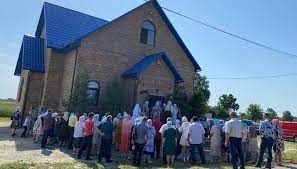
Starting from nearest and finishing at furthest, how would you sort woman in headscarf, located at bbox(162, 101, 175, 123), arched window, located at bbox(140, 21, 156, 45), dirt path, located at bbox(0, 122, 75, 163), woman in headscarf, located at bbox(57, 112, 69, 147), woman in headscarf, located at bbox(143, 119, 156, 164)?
dirt path, located at bbox(0, 122, 75, 163), woman in headscarf, located at bbox(143, 119, 156, 164), woman in headscarf, located at bbox(57, 112, 69, 147), woman in headscarf, located at bbox(162, 101, 175, 123), arched window, located at bbox(140, 21, 156, 45)

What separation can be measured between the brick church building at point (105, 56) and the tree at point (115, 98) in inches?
18.8

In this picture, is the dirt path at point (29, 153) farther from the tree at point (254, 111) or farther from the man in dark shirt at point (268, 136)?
the tree at point (254, 111)

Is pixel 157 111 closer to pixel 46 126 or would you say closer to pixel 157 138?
pixel 157 138

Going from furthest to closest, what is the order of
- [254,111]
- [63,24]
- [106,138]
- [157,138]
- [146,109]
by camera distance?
[254,111], [63,24], [146,109], [157,138], [106,138]

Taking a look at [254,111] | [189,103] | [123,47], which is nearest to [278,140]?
[189,103]

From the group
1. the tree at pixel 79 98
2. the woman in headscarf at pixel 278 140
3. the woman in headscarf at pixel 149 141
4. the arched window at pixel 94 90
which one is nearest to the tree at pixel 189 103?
the arched window at pixel 94 90

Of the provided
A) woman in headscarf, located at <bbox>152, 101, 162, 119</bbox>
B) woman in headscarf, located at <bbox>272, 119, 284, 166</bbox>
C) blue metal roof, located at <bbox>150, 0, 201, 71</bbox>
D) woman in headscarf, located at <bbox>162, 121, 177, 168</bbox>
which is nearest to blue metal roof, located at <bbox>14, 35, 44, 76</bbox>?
blue metal roof, located at <bbox>150, 0, 201, 71</bbox>

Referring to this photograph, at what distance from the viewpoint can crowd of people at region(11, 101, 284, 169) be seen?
13734mm

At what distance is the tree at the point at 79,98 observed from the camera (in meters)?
21.4

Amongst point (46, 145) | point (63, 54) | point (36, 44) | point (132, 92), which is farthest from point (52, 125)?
point (36, 44)

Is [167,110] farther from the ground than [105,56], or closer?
closer

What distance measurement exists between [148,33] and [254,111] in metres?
53.7

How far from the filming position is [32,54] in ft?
89.7

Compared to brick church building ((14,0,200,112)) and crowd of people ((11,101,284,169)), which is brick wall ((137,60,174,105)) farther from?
crowd of people ((11,101,284,169))
